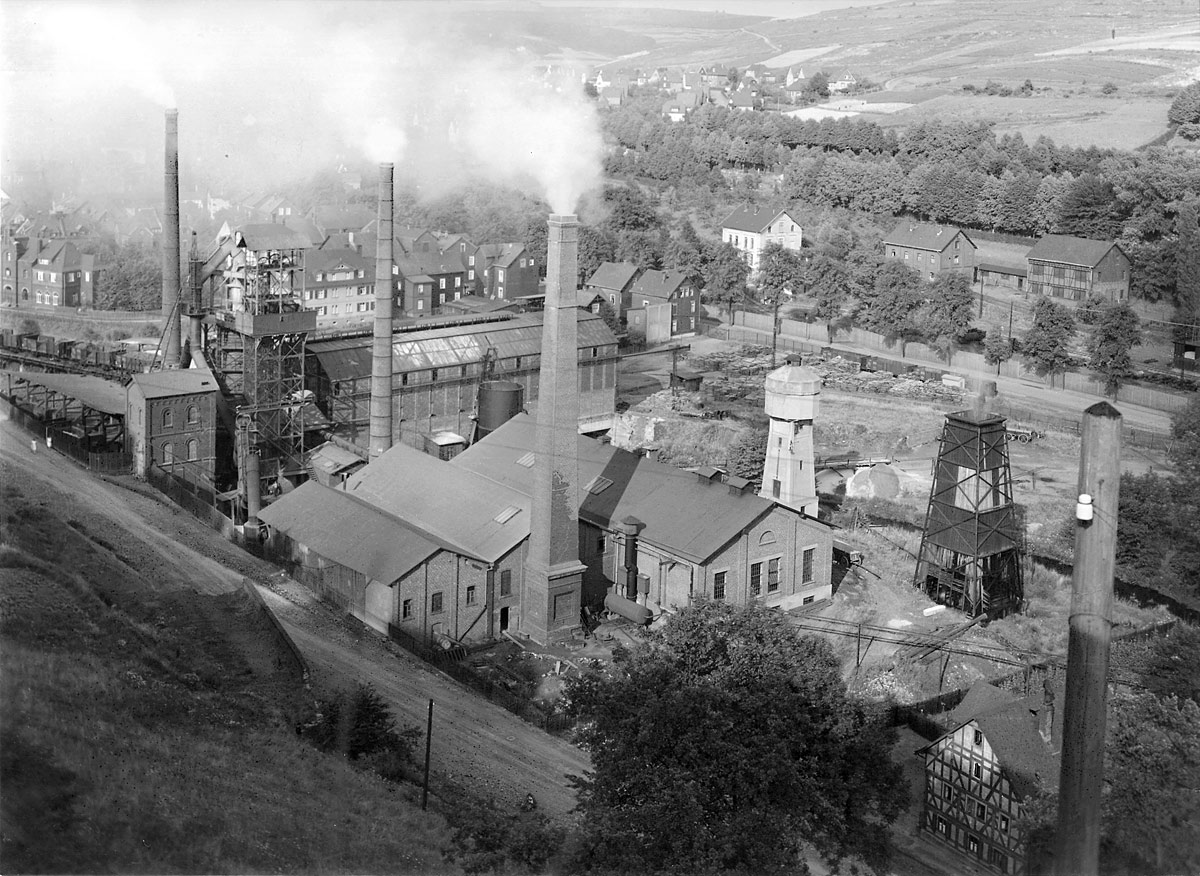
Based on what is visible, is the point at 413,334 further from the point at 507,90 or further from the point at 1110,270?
the point at 1110,270

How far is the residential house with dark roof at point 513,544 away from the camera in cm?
2383

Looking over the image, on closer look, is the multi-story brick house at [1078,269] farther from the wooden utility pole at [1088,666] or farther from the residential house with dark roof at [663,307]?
the wooden utility pole at [1088,666]

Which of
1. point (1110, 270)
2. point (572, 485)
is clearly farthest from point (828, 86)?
point (572, 485)

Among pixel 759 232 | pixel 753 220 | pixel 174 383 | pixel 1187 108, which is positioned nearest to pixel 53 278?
pixel 174 383

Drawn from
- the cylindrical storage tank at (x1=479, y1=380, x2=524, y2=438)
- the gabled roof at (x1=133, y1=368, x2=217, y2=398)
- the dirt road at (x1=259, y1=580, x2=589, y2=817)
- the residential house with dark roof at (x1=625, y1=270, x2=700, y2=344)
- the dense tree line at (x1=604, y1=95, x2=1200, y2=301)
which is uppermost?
the dense tree line at (x1=604, y1=95, x2=1200, y2=301)

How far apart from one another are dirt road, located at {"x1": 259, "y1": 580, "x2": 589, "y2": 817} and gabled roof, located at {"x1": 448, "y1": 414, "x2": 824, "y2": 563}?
16.1 ft

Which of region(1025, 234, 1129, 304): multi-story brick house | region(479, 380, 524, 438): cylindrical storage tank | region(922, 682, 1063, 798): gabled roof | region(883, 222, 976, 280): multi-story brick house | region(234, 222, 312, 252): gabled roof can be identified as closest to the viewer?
region(922, 682, 1063, 798): gabled roof

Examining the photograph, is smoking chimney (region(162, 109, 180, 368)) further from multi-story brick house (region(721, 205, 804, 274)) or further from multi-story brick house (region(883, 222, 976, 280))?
multi-story brick house (region(883, 222, 976, 280))

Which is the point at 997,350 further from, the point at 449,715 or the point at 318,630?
the point at 449,715

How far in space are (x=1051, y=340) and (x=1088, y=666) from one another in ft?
125

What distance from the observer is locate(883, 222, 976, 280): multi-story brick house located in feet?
193

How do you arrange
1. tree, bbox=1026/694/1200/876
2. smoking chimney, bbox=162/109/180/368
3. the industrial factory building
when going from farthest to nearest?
1. smoking chimney, bbox=162/109/180/368
2. the industrial factory building
3. tree, bbox=1026/694/1200/876

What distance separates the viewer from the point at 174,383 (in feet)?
102

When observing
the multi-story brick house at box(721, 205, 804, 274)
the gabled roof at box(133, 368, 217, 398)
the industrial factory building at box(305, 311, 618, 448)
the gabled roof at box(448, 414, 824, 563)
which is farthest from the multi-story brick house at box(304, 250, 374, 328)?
the gabled roof at box(448, 414, 824, 563)
